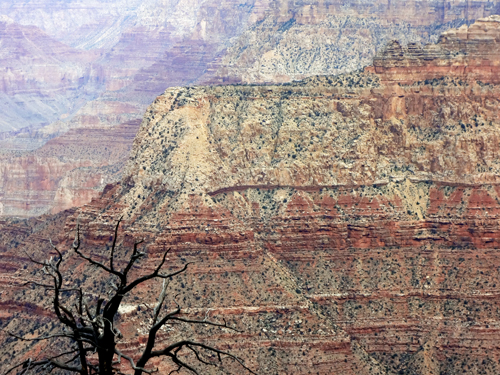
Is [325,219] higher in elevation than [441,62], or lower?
lower

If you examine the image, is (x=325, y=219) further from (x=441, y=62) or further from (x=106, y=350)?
(x=106, y=350)

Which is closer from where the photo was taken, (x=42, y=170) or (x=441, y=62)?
(x=441, y=62)

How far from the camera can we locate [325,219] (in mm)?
90938

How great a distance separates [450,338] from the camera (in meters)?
84.6

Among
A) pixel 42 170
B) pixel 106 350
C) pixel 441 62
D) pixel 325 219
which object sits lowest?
pixel 106 350

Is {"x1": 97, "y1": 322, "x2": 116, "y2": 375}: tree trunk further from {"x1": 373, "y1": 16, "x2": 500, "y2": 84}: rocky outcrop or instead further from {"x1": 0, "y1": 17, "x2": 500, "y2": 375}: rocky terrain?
{"x1": 373, "y1": 16, "x2": 500, "y2": 84}: rocky outcrop

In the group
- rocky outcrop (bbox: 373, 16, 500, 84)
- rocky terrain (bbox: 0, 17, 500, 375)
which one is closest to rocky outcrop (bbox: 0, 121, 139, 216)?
rocky terrain (bbox: 0, 17, 500, 375)

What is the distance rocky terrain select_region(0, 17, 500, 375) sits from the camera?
8131 centimetres

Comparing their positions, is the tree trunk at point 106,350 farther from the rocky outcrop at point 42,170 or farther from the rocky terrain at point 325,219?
the rocky outcrop at point 42,170

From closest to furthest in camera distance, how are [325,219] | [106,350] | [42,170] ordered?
[106,350] < [325,219] < [42,170]

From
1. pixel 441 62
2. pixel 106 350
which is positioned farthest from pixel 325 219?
pixel 106 350

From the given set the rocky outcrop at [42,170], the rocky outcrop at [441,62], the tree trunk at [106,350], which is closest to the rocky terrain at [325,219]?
the rocky outcrop at [441,62]

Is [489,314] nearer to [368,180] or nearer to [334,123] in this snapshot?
[368,180]

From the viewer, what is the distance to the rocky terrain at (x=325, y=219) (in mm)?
81312
